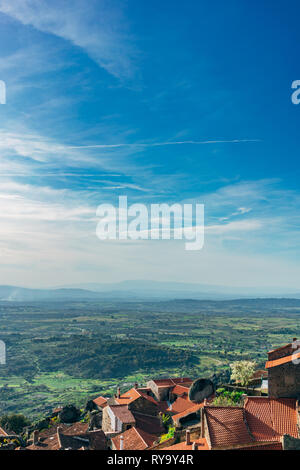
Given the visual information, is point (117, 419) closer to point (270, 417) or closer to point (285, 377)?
point (270, 417)

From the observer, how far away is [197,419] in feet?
76.1

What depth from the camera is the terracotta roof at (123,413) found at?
25.0 m

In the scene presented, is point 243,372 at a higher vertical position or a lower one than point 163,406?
higher

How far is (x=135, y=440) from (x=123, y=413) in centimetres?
413

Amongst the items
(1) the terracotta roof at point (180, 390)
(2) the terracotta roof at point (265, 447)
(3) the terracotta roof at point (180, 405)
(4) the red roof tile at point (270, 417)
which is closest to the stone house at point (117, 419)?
(3) the terracotta roof at point (180, 405)

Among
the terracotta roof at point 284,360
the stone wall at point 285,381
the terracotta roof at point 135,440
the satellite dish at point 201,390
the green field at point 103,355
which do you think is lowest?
the green field at point 103,355

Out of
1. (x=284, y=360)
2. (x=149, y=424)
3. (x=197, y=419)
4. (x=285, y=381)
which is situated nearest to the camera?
(x=285, y=381)

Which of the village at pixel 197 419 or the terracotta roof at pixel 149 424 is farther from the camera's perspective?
the terracotta roof at pixel 149 424

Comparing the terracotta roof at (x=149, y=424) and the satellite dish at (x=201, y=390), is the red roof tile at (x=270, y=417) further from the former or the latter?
the terracotta roof at (x=149, y=424)

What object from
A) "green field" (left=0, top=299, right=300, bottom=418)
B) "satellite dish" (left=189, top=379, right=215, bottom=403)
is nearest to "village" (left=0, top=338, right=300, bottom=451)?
"satellite dish" (left=189, top=379, right=215, bottom=403)

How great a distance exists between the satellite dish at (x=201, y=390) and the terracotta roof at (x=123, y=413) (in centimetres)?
478

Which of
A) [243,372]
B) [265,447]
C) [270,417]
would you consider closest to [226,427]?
[265,447]

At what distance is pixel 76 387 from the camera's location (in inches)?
3221
